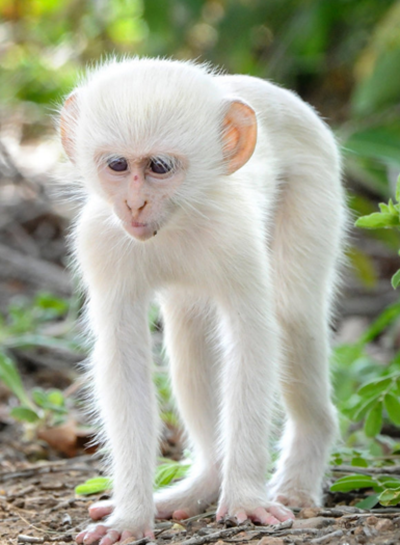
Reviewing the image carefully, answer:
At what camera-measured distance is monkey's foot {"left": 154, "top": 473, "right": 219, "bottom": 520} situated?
4172 mm

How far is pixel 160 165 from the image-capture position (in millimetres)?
3506

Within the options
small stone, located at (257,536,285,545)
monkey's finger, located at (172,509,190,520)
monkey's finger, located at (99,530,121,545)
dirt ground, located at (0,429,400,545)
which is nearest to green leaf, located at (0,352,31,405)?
dirt ground, located at (0,429,400,545)

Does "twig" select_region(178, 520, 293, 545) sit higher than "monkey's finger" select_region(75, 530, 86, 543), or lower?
lower

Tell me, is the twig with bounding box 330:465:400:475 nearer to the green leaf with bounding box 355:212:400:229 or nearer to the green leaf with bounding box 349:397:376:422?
the green leaf with bounding box 349:397:376:422

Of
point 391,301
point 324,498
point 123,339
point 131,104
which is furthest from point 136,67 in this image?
point 391,301

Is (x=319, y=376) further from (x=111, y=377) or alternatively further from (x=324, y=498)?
(x=111, y=377)

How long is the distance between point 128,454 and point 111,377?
35cm

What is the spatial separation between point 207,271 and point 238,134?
615mm

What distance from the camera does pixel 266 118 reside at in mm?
4305

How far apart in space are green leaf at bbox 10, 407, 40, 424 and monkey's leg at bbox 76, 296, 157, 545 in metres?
1.15

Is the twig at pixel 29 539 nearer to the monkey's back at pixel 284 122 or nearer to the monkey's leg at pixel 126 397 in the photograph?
the monkey's leg at pixel 126 397

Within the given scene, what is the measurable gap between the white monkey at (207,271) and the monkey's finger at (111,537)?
10mm

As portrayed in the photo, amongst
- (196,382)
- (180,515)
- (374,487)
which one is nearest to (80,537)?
(180,515)

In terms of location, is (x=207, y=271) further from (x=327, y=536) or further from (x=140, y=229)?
(x=327, y=536)
